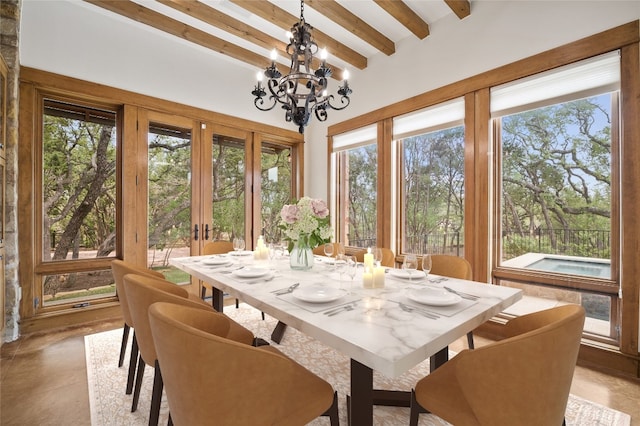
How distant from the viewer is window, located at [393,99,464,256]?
123 inches

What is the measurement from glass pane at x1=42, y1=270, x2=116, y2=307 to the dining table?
2.06 meters

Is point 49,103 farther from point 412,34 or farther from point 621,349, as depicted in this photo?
point 621,349

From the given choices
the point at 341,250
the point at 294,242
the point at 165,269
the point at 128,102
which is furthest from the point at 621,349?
the point at 128,102

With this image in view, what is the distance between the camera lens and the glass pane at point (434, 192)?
10.3ft

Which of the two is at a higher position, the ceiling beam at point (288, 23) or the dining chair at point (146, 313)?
the ceiling beam at point (288, 23)

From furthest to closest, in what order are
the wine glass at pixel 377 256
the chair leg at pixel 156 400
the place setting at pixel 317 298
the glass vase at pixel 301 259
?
the glass vase at pixel 301 259, the wine glass at pixel 377 256, the chair leg at pixel 156 400, the place setting at pixel 317 298

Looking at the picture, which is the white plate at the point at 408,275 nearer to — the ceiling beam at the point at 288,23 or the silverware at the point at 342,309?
the silverware at the point at 342,309

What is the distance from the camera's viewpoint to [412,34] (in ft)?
11.2

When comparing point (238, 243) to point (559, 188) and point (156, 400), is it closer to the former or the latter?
point (156, 400)

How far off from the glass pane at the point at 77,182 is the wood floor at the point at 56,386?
98 cm

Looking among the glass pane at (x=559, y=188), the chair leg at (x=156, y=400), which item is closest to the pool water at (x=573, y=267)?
the glass pane at (x=559, y=188)

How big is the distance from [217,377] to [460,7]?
348cm

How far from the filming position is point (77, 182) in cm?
309

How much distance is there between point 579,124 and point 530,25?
3.11 ft
